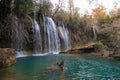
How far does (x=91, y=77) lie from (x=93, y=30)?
30.3 metres

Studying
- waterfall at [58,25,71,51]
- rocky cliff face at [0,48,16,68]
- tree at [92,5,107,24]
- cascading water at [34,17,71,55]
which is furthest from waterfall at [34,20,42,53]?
tree at [92,5,107,24]

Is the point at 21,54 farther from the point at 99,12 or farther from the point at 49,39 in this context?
the point at 99,12

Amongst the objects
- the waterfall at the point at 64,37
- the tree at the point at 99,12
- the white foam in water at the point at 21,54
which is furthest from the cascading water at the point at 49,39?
the tree at the point at 99,12

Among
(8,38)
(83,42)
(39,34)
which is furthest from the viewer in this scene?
(83,42)

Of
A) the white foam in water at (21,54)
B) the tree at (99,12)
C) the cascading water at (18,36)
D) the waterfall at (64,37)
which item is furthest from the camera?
the tree at (99,12)

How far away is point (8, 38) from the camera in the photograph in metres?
25.0

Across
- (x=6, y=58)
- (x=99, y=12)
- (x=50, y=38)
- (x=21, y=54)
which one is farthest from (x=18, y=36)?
(x=99, y=12)

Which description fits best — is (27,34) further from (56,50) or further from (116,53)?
(116,53)

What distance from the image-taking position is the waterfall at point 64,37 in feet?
116

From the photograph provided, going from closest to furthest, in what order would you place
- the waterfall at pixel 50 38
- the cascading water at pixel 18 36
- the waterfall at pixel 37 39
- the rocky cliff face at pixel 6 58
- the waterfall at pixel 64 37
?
1. the rocky cliff face at pixel 6 58
2. the cascading water at pixel 18 36
3. the waterfall at pixel 37 39
4. the waterfall at pixel 50 38
5. the waterfall at pixel 64 37

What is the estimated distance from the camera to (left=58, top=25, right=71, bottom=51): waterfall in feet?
116

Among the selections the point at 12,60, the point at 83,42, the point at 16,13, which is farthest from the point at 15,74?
the point at 83,42

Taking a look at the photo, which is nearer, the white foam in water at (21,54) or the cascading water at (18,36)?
the cascading water at (18,36)

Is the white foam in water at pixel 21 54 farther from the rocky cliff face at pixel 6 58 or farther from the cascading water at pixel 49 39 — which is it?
the rocky cliff face at pixel 6 58
